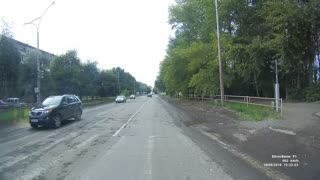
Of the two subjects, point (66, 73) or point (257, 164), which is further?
point (66, 73)

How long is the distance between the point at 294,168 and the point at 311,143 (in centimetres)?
371

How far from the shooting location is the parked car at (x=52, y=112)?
68.2ft

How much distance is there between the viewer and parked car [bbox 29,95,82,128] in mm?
20781

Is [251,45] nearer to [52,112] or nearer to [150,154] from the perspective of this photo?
[52,112]

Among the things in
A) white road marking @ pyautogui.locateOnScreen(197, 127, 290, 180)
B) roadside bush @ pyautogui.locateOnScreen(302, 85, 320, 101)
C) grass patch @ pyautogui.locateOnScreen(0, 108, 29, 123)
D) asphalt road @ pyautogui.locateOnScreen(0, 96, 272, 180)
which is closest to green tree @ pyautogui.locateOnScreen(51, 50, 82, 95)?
grass patch @ pyautogui.locateOnScreen(0, 108, 29, 123)

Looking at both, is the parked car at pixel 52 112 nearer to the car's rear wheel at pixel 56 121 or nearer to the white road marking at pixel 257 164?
the car's rear wheel at pixel 56 121

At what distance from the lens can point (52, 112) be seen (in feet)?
69.1

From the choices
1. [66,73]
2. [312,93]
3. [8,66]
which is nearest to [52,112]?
[8,66]

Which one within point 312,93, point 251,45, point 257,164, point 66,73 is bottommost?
point 257,164

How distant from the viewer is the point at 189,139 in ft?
48.6

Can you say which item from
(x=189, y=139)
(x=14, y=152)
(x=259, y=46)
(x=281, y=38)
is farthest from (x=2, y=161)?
(x=259, y=46)

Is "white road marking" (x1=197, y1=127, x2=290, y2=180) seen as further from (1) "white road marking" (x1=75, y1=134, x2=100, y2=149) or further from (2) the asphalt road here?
(1) "white road marking" (x1=75, y1=134, x2=100, y2=149)

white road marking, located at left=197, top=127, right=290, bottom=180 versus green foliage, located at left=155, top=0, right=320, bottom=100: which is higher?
green foliage, located at left=155, top=0, right=320, bottom=100

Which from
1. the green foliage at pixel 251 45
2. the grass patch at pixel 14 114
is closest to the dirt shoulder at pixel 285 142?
the green foliage at pixel 251 45
